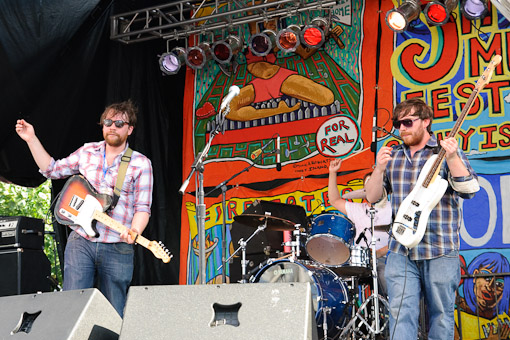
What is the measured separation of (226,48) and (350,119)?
167 centimetres

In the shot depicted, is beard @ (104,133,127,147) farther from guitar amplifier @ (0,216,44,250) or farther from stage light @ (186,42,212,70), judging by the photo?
stage light @ (186,42,212,70)

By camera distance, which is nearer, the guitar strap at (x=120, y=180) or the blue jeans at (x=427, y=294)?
the blue jeans at (x=427, y=294)

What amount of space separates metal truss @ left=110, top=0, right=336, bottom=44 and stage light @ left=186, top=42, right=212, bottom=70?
0.17 m

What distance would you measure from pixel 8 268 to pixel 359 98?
13.1 feet

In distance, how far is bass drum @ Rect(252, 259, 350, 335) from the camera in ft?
18.3

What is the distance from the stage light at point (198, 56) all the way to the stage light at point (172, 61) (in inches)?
3.8

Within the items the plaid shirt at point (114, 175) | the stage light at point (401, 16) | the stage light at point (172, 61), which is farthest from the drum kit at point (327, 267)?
the stage light at point (172, 61)

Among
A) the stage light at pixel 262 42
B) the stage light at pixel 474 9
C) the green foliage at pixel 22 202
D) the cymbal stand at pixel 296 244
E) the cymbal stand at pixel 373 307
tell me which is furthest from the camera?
the green foliage at pixel 22 202

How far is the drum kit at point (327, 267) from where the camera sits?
5621mm

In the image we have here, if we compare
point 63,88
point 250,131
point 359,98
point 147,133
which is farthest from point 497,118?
point 63,88

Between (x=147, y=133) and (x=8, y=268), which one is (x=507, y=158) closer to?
(x=147, y=133)

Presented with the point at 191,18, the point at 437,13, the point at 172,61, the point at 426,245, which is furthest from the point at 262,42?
the point at 426,245

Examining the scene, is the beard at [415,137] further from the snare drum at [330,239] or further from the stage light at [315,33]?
the stage light at [315,33]

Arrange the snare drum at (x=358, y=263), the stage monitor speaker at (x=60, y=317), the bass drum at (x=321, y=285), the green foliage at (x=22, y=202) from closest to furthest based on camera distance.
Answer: the stage monitor speaker at (x=60, y=317) < the bass drum at (x=321, y=285) < the snare drum at (x=358, y=263) < the green foliage at (x=22, y=202)
